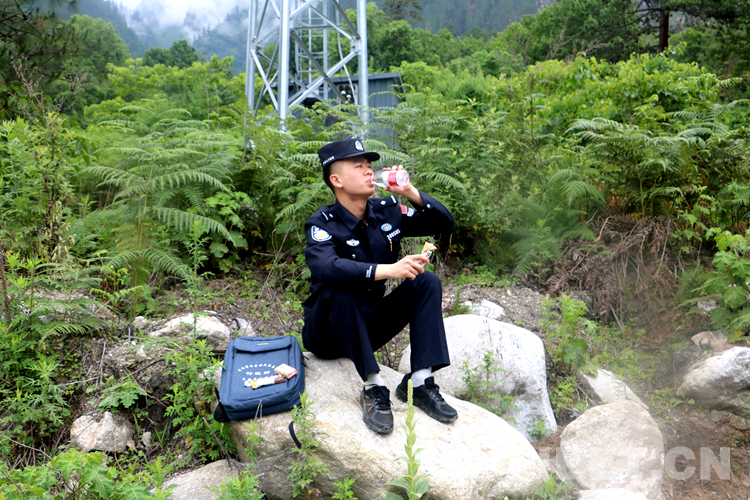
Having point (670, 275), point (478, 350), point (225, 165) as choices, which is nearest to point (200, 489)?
point (478, 350)

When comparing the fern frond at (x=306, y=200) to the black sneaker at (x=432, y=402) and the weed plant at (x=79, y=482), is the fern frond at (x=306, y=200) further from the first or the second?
the weed plant at (x=79, y=482)

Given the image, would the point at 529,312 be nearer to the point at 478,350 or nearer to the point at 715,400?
the point at 478,350

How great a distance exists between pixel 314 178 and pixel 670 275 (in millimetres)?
3653

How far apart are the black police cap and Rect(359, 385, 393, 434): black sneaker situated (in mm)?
1435

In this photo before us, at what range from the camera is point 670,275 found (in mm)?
4535

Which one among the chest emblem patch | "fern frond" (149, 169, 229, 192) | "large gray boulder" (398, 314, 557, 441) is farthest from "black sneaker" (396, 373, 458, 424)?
"fern frond" (149, 169, 229, 192)

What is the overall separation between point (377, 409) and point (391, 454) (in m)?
0.26

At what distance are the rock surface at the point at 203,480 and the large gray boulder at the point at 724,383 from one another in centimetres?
340

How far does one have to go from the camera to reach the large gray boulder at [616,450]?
2869mm

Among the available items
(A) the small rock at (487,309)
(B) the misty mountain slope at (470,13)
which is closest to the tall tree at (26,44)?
(A) the small rock at (487,309)

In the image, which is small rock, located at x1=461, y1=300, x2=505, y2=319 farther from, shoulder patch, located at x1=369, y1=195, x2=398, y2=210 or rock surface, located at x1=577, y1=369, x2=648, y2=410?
shoulder patch, located at x1=369, y1=195, x2=398, y2=210

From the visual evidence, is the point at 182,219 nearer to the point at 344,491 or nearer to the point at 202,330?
the point at 202,330

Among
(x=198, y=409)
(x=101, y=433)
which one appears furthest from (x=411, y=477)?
(x=101, y=433)

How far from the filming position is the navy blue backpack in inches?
108
